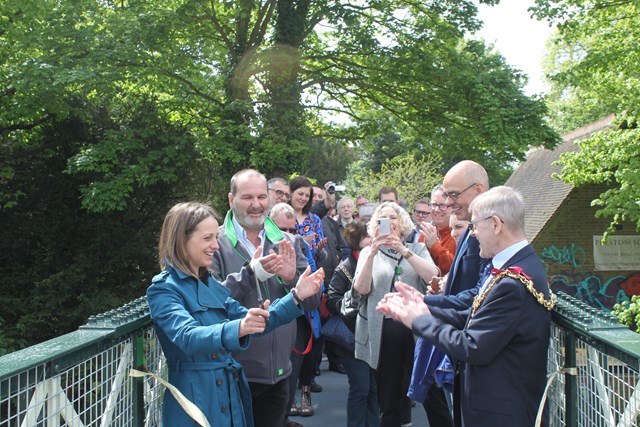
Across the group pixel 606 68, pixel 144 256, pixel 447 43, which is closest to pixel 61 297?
pixel 144 256

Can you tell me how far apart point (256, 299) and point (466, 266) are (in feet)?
4.12

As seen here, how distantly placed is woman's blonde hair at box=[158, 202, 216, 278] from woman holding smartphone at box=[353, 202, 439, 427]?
75.7 inches

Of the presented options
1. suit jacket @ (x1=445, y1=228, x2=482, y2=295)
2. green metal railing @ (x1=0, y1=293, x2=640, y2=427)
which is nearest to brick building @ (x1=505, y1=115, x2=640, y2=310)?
suit jacket @ (x1=445, y1=228, x2=482, y2=295)

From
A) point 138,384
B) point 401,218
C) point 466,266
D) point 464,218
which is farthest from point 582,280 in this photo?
point 138,384

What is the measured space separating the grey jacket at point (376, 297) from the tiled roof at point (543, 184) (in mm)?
14717

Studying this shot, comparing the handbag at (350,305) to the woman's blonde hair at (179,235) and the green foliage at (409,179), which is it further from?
the green foliage at (409,179)

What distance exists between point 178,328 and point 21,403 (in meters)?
0.73

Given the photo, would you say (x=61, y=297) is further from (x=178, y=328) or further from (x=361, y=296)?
(x=178, y=328)

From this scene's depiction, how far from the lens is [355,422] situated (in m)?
5.37

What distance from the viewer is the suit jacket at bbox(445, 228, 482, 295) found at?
384cm

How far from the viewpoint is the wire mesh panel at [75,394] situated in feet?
7.34

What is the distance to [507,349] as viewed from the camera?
9.84 feet

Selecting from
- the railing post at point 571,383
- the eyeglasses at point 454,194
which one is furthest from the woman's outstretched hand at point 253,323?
the eyeglasses at point 454,194

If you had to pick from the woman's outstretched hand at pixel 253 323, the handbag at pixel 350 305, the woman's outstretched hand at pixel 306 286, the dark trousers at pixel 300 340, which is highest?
the woman's outstretched hand at pixel 306 286
